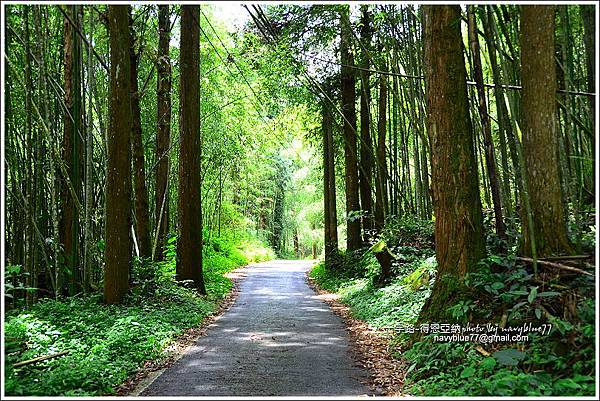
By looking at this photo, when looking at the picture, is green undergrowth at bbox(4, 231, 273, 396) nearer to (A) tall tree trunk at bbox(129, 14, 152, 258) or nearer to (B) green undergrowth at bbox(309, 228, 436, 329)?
(A) tall tree trunk at bbox(129, 14, 152, 258)

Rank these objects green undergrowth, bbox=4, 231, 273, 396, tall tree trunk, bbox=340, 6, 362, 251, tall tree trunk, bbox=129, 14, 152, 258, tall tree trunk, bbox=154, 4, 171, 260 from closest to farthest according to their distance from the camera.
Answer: green undergrowth, bbox=4, 231, 273, 396 → tall tree trunk, bbox=129, 14, 152, 258 → tall tree trunk, bbox=154, 4, 171, 260 → tall tree trunk, bbox=340, 6, 362, 251

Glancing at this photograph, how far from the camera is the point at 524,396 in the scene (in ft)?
10.6

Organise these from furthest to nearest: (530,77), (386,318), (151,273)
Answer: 1. (151,273)
2. (386,318)
3. (530,77)

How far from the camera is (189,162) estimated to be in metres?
9.57

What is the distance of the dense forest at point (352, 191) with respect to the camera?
411 cm

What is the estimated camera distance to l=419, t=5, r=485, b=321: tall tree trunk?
4.89 m

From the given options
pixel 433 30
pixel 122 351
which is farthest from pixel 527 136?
pixel 122 351

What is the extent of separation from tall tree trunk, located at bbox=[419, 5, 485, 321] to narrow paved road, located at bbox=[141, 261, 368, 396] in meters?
1.13

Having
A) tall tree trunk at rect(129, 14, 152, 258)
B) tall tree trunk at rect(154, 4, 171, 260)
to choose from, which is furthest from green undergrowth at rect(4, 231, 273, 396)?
tall tree trunk at rect(154, 4, 171, 260)

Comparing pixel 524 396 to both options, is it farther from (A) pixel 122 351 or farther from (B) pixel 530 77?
(A) pixel 122 351

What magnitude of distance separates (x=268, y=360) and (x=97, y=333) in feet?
6.11

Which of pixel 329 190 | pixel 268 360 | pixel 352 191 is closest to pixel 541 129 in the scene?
pixel 268 360

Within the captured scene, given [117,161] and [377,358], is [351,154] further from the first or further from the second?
[377,358]

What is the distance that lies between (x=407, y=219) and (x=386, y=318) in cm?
338
